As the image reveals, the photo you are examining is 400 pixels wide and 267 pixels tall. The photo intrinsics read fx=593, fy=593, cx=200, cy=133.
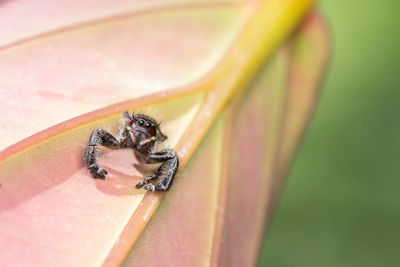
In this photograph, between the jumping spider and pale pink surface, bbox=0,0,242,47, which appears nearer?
the jumping spider

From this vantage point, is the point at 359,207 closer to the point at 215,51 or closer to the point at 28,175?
the point at 215,51

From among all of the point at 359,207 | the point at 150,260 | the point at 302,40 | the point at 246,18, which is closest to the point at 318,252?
the point at 359,207

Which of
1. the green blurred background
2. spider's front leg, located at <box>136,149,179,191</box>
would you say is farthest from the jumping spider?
the green blurred background

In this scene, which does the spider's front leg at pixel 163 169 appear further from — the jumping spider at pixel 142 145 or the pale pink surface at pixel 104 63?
the pale pink surface at pixel 104 63

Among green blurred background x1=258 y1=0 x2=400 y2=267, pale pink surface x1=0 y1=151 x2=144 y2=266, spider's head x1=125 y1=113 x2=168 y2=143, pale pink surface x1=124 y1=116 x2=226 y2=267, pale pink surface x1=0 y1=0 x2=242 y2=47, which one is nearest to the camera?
pale pink surface x1=0 y1=151 x2=144 y2=266

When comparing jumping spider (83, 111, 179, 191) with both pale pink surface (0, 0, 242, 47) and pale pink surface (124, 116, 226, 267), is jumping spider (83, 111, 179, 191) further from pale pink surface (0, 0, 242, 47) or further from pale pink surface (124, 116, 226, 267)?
pale pink surface (0, 0, 242, 47)

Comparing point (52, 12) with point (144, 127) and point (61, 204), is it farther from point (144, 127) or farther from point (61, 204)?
point (61, 204)
